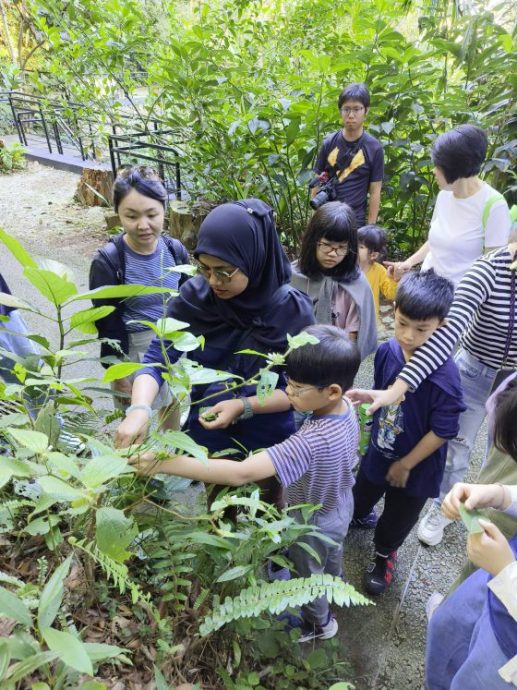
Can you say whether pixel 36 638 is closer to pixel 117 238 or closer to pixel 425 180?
pixel 117 238

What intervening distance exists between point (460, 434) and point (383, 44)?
135 inches

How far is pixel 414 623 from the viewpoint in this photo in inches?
79.0

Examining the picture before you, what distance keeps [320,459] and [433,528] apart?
120cm

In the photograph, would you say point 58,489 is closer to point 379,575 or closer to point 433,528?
point 379,575

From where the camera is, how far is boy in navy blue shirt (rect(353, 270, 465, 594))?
1.79 meters

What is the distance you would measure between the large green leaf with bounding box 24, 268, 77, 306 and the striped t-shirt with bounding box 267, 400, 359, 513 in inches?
30.5

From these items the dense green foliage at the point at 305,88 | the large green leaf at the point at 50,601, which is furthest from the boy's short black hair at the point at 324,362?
the dense green foliage at the point at 305,88

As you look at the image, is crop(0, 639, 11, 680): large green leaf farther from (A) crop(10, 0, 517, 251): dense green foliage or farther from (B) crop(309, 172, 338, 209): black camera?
(A) crop(10, 0, 517, 251): dense green foliage

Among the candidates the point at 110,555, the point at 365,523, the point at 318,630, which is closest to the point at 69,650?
the point at 110,555

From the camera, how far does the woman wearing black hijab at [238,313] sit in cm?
158

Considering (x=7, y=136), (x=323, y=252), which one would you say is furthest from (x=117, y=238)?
(x=7, y=136)

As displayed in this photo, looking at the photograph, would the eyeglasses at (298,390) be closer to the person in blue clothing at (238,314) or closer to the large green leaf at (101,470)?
the person in blue clothing at (238,314)

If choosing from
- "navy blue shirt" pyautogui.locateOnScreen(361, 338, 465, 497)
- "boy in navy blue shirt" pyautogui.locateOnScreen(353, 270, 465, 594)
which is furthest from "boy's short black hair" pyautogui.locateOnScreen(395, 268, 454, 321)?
"navy blue shirt" pyautogui.locateOnScreen(361, 338, 465, 497)

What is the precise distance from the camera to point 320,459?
1526mm
